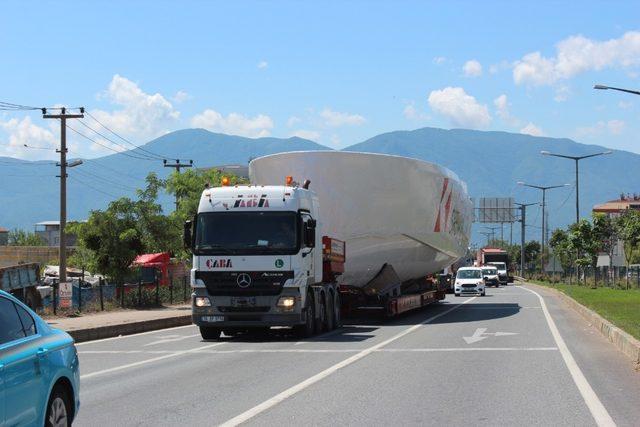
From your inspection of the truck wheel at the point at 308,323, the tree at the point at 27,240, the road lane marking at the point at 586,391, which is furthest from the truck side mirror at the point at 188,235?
the tree at the point at 27,240

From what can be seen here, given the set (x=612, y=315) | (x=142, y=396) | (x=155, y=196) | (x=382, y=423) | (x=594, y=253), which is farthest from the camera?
(x=594, y=253)

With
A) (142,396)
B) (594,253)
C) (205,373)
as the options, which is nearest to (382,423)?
(142,396)

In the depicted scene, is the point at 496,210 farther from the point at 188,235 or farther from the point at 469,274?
the point at 188,235

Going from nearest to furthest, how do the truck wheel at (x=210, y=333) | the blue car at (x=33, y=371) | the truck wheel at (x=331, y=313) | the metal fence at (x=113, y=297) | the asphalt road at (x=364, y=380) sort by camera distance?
the blue car at (x=33, y=371) → the asphalt road at (x=364, y=380) → the truck wheel at (x=210, y=333) → the truck wheel at (x=331, y=313) → the metal fence at (x=113, y=297)

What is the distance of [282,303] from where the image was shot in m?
20.7

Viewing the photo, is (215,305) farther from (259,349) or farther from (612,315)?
(612,315)

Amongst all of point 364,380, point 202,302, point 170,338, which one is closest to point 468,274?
point 170,338

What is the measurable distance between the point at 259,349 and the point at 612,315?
11.4 m

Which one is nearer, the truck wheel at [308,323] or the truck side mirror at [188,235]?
the truck side mirror at [188,235]

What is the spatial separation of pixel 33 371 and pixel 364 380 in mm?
6800

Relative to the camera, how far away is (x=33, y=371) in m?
7.20

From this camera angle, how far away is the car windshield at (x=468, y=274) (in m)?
52.8

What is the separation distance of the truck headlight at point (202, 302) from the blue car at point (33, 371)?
12.7 metres

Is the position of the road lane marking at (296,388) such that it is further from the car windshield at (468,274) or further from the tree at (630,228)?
the tree at (630,228)
